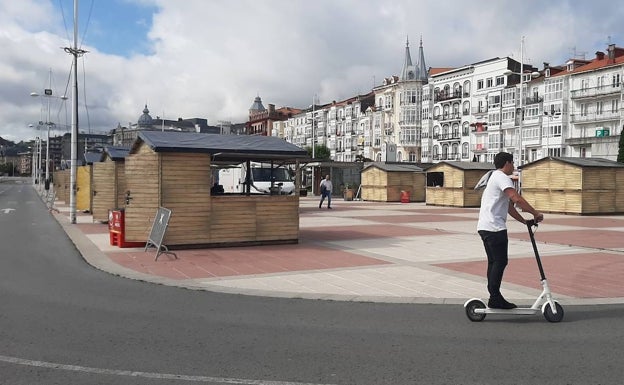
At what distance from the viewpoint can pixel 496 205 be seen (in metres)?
6.43

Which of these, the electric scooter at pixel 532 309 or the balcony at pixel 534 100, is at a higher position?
the balcony at pixel 534 100

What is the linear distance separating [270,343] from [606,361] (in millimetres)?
3053

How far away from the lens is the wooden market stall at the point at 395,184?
4044 centimetres

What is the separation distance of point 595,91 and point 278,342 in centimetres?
7351

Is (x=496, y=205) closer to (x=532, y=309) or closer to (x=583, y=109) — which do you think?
(x=532, y=309)

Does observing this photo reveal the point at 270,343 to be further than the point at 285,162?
No

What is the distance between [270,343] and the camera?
18.4 ft

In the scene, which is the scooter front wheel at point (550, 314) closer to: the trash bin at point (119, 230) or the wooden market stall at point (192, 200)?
the wooden market stall at point (192, 200)

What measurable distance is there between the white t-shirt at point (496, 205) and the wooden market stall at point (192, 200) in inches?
291

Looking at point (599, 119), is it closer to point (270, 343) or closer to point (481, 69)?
point (481, 69)

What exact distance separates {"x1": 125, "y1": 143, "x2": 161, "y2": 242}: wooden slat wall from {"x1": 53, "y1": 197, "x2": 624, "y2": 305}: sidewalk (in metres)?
0.47

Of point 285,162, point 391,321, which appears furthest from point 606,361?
point 285,162

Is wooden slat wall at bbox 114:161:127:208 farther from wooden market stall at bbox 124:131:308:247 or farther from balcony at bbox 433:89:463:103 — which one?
balcony at bbox 433:89:463:103

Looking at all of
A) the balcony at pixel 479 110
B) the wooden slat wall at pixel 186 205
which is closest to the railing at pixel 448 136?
the balcony at pixel 479 110
